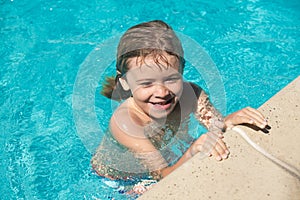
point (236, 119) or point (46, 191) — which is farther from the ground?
point (236, 119)

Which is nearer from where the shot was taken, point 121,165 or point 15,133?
point 121,165

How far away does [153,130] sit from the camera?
359cm

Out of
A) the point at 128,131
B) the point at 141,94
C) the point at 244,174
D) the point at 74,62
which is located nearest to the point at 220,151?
the point at 244,174

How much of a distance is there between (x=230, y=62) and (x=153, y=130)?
6.87ft

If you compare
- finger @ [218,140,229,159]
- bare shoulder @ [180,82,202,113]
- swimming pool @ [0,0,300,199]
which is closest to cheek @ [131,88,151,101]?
bare shoulder @ [180,82,202,113]

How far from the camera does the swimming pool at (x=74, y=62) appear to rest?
4.18m

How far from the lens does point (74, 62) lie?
17.6 feet

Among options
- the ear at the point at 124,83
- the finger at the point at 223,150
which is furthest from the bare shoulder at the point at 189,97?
the finger at the point at 223,150

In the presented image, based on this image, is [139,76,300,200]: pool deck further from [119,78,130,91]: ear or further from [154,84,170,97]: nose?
[119,78,130,91]: ear

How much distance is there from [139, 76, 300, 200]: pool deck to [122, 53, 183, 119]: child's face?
59 centimetres

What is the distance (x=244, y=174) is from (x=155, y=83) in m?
0.92

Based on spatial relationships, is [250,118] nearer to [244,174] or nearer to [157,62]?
[244,174]

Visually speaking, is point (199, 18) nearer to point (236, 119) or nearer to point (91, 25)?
point (91, 25)

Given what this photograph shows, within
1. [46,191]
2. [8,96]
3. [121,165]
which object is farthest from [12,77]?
[121,165]
